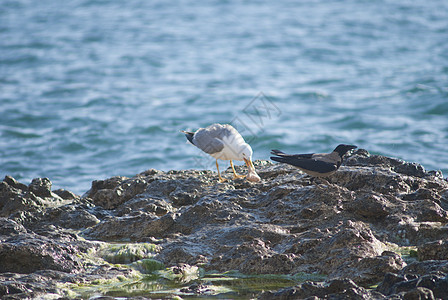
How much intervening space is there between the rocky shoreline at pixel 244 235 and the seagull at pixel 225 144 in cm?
62

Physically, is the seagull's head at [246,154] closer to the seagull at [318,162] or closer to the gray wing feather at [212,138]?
the gray wing feather at [212,138]

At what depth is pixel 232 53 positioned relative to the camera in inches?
917

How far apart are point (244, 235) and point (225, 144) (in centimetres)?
243

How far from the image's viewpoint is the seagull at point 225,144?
24.1 ft

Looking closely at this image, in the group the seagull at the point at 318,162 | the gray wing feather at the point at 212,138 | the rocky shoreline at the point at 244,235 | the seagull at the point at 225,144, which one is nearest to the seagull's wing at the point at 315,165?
the seagull at the point at 318,162

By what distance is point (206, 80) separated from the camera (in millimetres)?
20156

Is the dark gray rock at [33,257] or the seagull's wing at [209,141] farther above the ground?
the dark gray rock at [33,257]

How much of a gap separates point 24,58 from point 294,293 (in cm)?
2076

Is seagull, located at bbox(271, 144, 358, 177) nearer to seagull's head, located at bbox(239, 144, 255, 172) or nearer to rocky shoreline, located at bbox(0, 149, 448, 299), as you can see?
rocky shoreline, located at bbox(0, 149, 448, 299)

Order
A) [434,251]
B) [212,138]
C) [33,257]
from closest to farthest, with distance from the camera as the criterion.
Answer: [434,251] → [33,257] → [212,138]

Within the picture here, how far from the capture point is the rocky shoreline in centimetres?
446

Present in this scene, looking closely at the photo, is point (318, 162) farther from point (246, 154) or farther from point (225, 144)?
point (225, 144)

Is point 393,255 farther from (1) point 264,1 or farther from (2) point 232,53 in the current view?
(1) point 264,1

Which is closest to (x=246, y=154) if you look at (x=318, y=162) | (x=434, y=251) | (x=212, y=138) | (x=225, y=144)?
(x=225, y=144)
